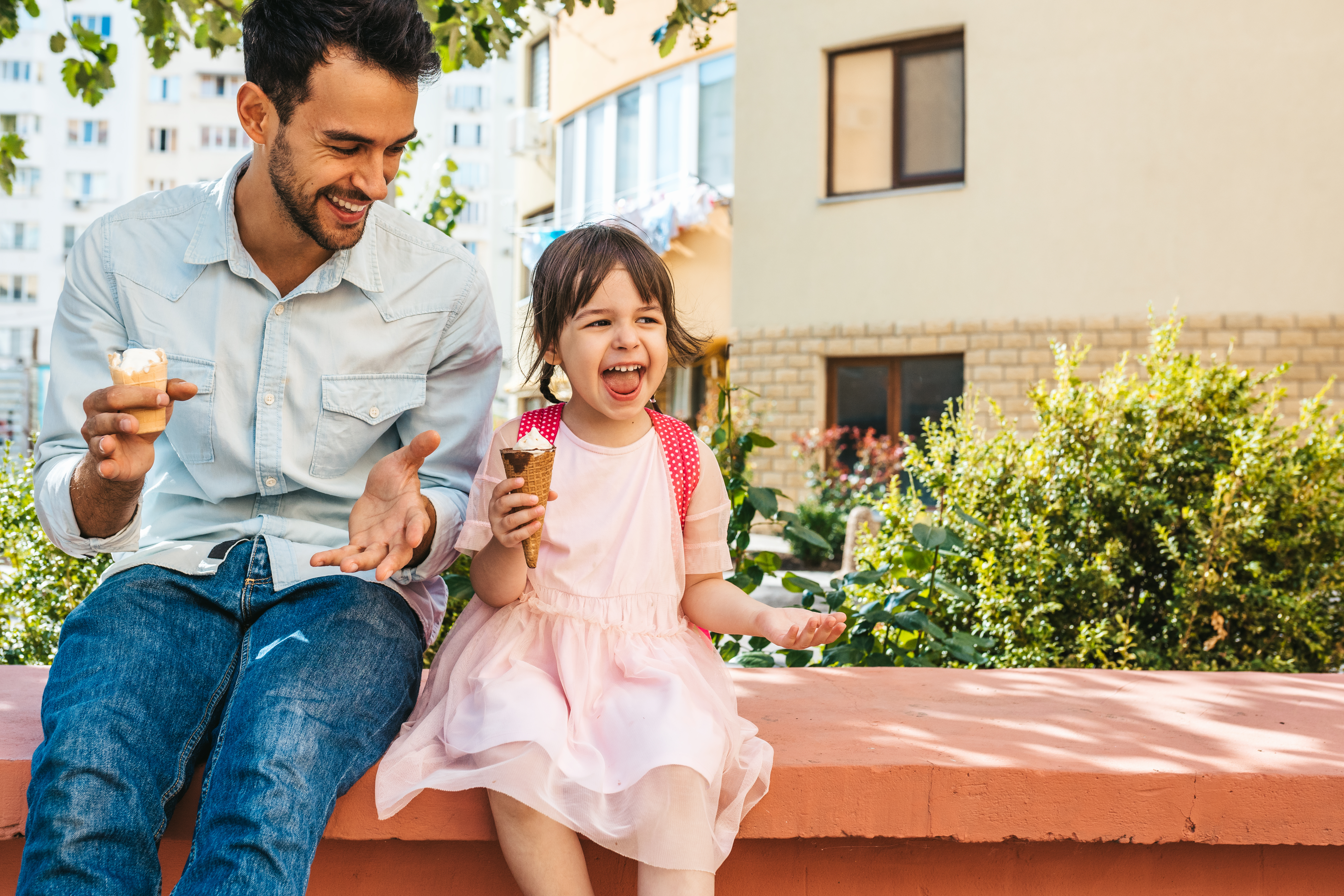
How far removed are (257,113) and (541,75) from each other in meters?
21.0

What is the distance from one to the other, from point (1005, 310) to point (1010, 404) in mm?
1023

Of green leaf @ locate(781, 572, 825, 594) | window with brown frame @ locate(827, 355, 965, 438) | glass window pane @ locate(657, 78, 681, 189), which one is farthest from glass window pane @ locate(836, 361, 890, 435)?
green leaf @ locate(781, 572, 825, 594)

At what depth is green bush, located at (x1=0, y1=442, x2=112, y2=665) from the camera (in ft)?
12.9

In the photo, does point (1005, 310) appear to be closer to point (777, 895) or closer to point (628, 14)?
point (628, 14)

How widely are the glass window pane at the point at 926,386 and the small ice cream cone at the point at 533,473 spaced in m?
10.6

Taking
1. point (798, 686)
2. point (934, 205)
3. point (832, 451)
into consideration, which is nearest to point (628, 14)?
point (934, 205)

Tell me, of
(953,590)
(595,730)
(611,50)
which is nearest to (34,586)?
(595,730)

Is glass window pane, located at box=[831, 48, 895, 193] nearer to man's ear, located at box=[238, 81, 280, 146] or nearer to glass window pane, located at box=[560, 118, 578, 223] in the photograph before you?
glass window pane, located at box=[560, 118, 578, 223]

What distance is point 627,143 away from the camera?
16594mm

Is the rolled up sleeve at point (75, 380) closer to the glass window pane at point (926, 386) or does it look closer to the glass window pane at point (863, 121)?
the glass window pane at point (926, 386)

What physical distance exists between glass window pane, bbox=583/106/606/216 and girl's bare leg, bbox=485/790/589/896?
15.7m

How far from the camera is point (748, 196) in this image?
43.3 ft

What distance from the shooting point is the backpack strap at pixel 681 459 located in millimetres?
2406

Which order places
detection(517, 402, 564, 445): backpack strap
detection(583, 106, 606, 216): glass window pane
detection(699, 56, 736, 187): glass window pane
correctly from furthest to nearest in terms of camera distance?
detection(583, 106, 606, 216): glass window pane → detection(699, 56, 736, 187): glass window pane → detection(517, 402, 564, 445): backpack strap
